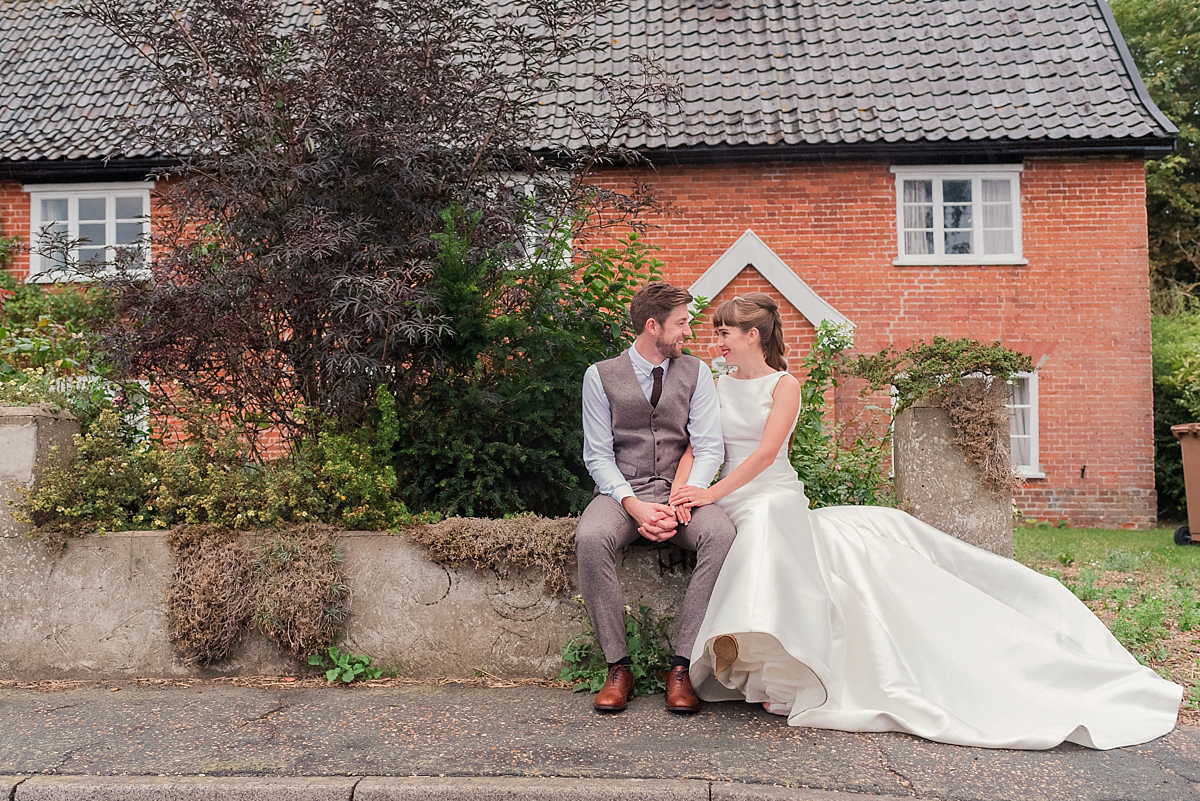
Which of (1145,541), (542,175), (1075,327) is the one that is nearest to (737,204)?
(1075,327)

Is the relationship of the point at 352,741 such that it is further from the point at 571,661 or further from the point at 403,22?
the point at 403,22

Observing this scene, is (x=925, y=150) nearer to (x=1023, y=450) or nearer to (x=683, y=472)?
(x=1023, y=450)

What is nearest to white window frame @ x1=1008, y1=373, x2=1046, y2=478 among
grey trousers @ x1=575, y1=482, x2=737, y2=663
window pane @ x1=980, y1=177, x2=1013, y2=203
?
window pane @ x1=980, y1=177, x2=1013, y2=203

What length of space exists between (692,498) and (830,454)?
2.20m

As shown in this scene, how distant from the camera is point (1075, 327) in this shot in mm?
12453

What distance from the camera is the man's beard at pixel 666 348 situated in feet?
15.6

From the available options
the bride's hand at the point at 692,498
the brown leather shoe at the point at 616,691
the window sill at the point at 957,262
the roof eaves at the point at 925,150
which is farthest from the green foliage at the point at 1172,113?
the brown leather shoe at the point at 616,691

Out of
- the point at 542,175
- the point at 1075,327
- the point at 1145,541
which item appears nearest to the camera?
the point at 542,175

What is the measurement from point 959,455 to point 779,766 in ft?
8.39

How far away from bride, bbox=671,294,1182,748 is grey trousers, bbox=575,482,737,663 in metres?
0.10

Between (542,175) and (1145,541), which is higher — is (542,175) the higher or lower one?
the higher one

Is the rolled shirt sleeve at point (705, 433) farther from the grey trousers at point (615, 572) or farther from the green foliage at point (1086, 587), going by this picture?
the green foliage at point (1086, 587)

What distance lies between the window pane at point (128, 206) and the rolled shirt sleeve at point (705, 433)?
36.3ft

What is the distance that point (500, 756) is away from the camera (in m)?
3.59
